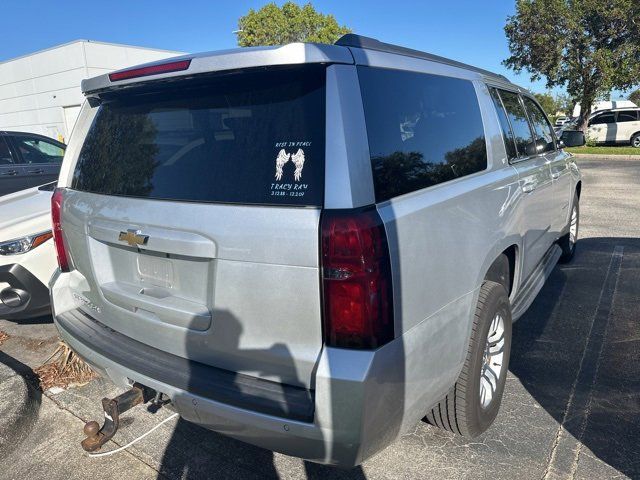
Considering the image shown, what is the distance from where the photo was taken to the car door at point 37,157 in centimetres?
727

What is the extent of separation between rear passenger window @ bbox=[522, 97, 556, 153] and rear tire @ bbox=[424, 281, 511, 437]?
70.1 inches

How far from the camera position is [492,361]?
2869 mm

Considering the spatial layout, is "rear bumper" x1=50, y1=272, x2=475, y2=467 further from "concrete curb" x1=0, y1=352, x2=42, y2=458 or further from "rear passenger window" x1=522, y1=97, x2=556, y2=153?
"rear passenger window" x1=522, y1=97, x2=556, y2=153

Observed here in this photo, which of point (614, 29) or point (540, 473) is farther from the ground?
point (614, 29)

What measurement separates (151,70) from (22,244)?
2.56 meters

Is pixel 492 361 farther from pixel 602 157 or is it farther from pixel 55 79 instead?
pixel 55 79

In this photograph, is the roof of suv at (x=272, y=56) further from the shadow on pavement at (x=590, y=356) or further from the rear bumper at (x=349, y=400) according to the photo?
the shadow on pavement at (x=590, y=356)

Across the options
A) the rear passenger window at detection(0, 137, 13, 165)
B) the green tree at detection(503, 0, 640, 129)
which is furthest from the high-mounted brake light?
the green tree at detection(503, 0, 640, 129)

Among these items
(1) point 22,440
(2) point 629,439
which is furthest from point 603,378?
(1) point 22,440

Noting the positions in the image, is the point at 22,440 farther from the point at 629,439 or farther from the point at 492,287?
the point at 629,439

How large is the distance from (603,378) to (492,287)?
136 centimetres

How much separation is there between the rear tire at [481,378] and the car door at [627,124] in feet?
84.4

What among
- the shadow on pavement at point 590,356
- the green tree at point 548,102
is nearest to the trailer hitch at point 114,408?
the shadow on pavement at point 590,356

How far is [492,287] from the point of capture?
8.63 feet
